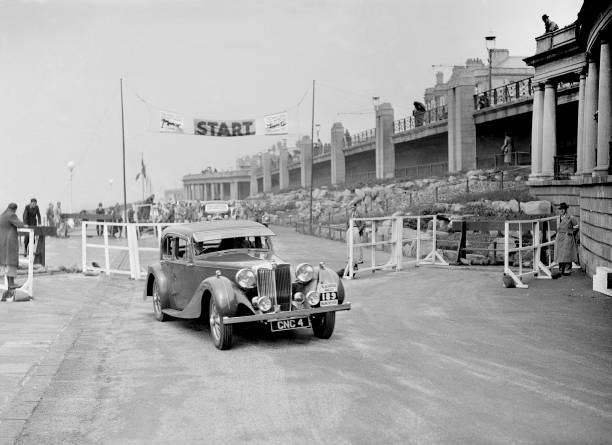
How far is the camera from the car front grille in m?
9.47

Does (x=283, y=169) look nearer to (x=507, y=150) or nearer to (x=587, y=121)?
(x=507, y=150)

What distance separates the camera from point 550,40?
29031mm

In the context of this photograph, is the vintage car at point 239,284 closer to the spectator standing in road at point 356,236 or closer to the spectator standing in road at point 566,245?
the spectator standing in road at point 356,236

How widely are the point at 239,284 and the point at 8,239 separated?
6456 millimetres

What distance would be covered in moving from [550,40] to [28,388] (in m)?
26.8

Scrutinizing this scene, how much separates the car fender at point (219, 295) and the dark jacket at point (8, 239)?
5.27 meters

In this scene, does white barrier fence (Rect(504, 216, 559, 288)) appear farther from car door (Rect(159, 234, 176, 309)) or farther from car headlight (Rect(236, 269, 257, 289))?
car headlight (Rect(236, 269, 257, 289))

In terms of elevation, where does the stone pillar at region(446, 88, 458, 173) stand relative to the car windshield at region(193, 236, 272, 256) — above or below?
above

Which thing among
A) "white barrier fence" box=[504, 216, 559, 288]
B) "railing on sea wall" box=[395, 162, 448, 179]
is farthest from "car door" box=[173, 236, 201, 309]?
"railing on sea wall" box=[395, 162, 448, 179]

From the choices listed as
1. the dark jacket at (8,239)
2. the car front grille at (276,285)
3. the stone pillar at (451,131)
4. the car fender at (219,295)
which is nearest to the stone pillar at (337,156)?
the stone pillar at (451,131)

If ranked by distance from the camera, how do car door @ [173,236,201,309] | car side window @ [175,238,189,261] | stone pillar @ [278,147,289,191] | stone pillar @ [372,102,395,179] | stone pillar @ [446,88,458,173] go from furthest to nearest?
stone pillar @ [278,147,289,191], stone pillar @ [372,102,395,179], stone pillar @ [446,88,458,173], car side window @ [175,238,189,261], car door @ [173,236,201,309]

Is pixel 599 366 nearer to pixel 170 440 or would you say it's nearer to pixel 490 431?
pixel 490 431

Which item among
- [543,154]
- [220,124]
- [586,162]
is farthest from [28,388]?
Result: [220,124]

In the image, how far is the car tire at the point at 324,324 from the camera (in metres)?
9.74
